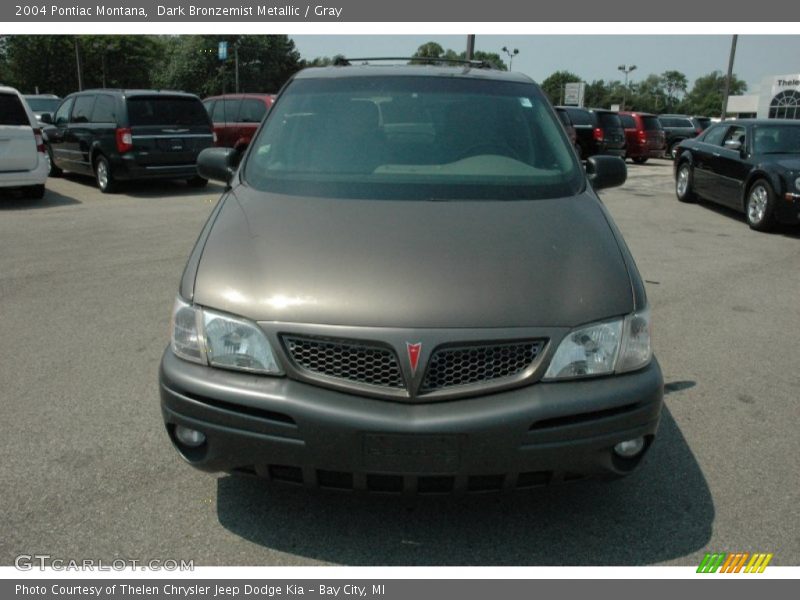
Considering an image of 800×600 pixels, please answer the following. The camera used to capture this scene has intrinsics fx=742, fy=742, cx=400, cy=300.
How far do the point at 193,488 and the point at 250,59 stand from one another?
3124 inches

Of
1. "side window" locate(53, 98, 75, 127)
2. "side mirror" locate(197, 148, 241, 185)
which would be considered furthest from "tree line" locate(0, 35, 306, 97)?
"side mirror" locate(197, 148, 241, 185)

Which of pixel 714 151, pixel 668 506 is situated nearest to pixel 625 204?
pixel 714 151

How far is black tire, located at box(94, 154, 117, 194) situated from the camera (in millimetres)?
12953

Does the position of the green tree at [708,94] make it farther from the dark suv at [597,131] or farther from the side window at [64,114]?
the side window at [64,114]

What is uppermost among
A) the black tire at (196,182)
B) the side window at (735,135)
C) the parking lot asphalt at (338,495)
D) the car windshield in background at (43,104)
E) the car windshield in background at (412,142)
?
the car windshield in background at (412,142)

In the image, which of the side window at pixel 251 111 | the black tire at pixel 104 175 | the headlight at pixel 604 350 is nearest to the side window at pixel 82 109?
the black tire at pixel 104 175

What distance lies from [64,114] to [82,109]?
0.85 metres

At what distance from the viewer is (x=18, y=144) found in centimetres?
1127

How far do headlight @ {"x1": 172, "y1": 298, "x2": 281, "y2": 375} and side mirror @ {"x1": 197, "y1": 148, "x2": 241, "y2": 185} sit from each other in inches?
66.5

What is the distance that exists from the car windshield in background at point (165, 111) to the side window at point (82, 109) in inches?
54.9

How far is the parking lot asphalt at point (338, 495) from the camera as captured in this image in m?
2.80

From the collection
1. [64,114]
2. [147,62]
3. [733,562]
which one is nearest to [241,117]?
[64,114]

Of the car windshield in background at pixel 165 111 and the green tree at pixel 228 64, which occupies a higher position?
the green tree at pixel 228 64

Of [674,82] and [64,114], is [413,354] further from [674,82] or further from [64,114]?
[674,82]
